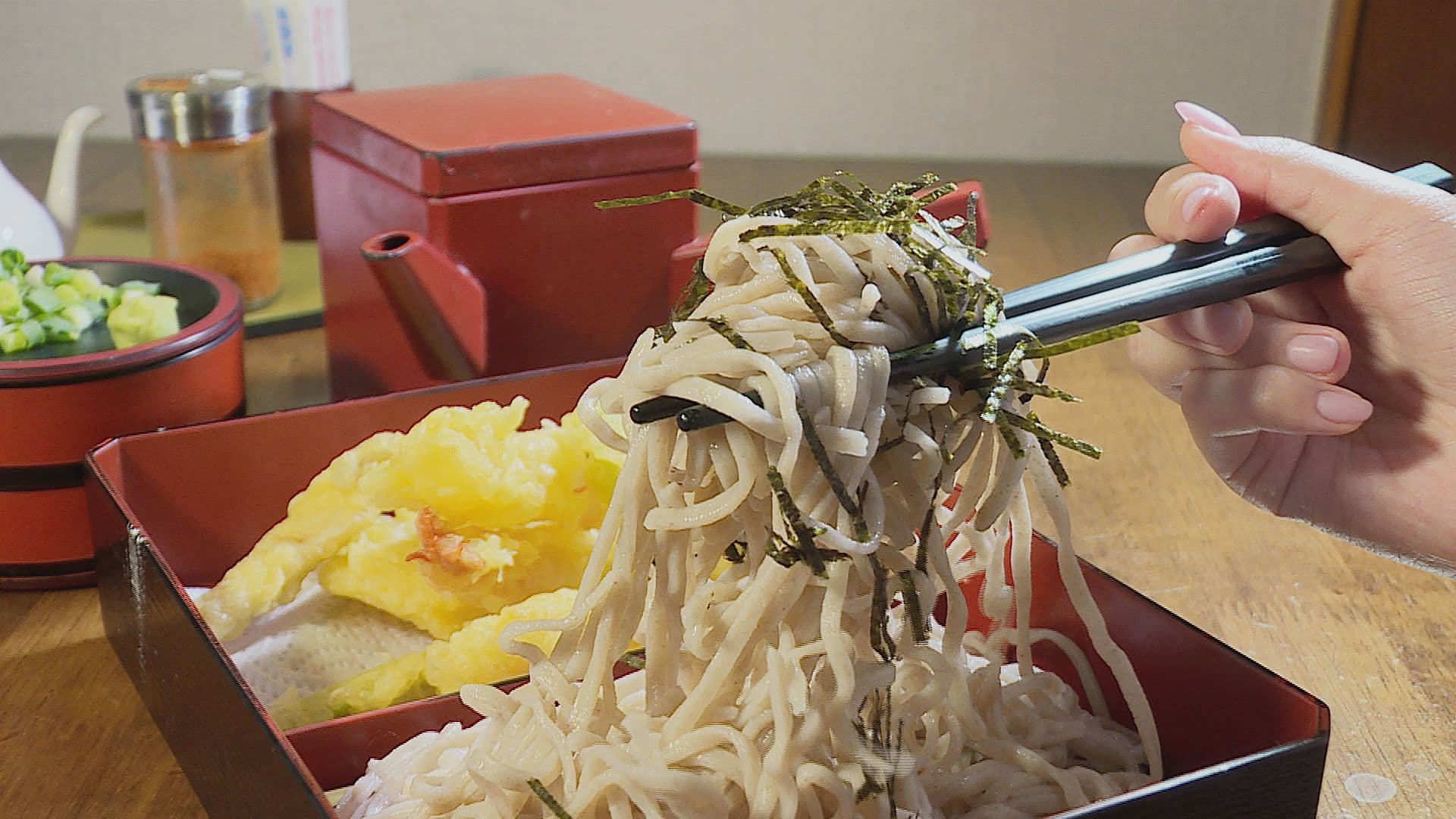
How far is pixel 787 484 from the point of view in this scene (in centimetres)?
71

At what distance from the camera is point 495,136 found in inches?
56.6

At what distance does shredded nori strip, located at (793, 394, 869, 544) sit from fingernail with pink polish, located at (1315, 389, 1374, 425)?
17.9 inches

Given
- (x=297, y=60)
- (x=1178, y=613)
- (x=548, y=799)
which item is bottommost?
(x=1178, y=613)

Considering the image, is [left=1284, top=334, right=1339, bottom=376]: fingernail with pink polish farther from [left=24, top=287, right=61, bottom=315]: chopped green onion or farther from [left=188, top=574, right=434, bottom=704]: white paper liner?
[left=24, top=287, right=61, bottom=315]: chopped green onion

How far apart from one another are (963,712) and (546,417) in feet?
1.97

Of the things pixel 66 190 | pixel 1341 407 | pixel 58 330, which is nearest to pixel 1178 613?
pixel 1341 407

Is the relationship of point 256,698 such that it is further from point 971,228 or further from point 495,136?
point 495,136

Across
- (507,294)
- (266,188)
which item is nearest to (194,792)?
(507,294)

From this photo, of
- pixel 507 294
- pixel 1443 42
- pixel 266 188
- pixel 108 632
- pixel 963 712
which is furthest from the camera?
pixel 1443 42

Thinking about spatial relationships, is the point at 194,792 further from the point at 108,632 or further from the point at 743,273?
the point at 743,273

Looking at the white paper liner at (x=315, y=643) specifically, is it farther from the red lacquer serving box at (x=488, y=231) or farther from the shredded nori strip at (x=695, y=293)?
the shredded nori strip at (x=695, y=293)

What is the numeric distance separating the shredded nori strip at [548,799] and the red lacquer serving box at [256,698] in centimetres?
11

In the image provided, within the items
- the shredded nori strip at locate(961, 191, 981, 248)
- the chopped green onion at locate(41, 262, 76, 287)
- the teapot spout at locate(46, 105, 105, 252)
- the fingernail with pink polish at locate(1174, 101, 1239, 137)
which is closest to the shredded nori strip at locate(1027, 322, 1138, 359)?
the shredded nori strip at locate(961, 191, 981, 248)

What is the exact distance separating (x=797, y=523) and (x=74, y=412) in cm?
77
